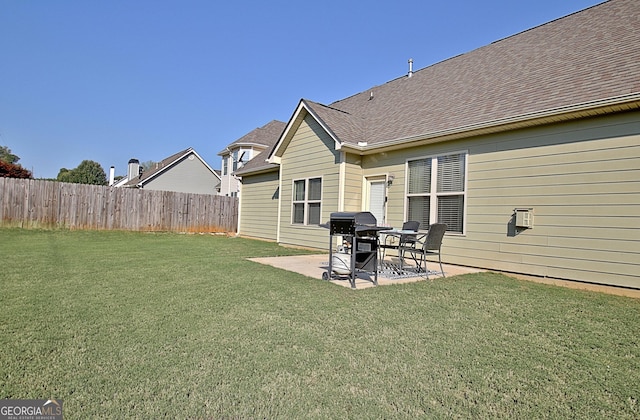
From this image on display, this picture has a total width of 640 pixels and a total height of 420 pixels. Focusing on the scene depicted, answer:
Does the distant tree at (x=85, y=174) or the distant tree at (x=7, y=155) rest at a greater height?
the distant tree at (x=7, y=155)

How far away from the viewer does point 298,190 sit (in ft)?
34.8

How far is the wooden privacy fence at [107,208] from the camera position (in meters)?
12.7

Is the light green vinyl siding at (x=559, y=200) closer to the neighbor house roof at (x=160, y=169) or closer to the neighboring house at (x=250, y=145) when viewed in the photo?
the neighboring house at (x=250, y=145)

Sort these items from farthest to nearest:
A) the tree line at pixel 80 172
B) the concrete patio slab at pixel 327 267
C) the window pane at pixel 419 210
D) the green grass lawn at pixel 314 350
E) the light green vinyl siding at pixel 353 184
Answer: the tree line at pixel 80 172 < the light green vinyl siding at pixel 353 184 < the window pane at pixel 419 210 < the concrete patio slab at pixel 327 267 < the green grass lawn at pixel 314 350

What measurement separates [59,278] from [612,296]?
26.8 feet

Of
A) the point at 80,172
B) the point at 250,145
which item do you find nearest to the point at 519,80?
the point at 250,145

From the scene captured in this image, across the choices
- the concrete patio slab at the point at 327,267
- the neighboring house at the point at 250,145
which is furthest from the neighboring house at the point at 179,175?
the concrete patio slab at the point at 327,267

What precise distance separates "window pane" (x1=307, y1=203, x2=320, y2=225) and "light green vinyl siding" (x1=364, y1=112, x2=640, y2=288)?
3.93m

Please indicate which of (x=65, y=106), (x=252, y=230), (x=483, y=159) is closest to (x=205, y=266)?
(x=483, y=159)

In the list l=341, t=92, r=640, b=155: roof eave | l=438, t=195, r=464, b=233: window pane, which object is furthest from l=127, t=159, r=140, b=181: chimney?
l=438, t=195, r=464, b=233: window pane

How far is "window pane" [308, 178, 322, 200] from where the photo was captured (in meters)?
9.69

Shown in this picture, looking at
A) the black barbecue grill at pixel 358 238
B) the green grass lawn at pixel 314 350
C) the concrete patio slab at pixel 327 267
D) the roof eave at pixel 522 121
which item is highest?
the roof eave at pixel 522 121

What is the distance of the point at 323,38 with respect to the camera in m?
13.9

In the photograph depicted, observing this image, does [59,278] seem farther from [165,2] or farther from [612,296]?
[165,2]
